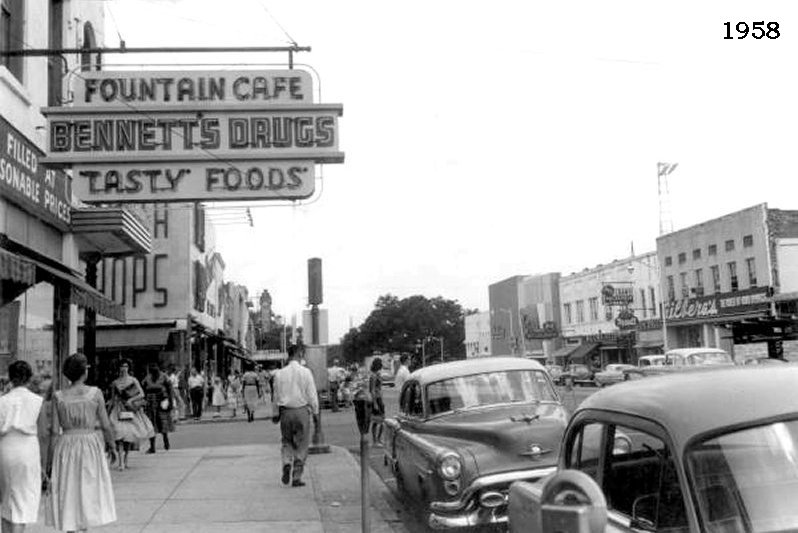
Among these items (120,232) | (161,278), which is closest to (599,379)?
(161,278)

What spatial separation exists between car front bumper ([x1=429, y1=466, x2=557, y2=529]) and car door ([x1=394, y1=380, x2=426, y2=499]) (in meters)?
0.72

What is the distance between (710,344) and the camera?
4550cm

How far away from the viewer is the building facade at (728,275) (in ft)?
131

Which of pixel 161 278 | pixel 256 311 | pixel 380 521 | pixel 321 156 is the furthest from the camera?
pixel 256 311

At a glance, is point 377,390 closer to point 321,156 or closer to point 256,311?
point 321,156

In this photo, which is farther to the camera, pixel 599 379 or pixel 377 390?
pixel 599 379

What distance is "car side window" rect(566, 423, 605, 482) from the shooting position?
12.5ft

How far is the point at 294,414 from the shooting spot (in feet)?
34.7

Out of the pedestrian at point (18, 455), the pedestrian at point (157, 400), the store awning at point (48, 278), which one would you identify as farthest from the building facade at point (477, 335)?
the pedestrian at point (18, 455)

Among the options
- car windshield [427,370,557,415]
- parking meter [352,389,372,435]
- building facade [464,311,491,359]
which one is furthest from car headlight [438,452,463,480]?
building facade [464,311,491,359]

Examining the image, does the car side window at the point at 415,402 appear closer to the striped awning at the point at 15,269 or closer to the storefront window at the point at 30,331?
the striped awning at the point at 15,269

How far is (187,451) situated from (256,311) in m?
89.2

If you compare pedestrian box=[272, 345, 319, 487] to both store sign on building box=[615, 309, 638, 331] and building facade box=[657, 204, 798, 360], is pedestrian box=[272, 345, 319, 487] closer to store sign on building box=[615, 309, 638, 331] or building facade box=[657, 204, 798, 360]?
building facade box=[657, 204, 798, 360]

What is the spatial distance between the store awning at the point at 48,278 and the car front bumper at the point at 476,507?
203 inches
